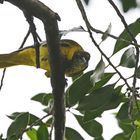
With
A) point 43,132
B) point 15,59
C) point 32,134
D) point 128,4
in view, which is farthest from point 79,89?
point 128,4

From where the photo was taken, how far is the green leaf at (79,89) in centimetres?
132

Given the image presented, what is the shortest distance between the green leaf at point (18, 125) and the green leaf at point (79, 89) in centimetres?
17

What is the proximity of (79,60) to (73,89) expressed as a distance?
0.35 meters

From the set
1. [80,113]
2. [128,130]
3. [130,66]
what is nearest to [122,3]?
[130,66]

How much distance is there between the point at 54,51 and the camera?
104 cm

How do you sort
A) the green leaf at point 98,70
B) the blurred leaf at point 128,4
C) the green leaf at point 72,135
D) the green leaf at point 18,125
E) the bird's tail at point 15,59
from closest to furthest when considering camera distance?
the blurred leaf at point 128,4
the green leaf at point 98,70
the green leaf at point 18,125
the green leaf at point 72,135
the bird's tail at point 15,59

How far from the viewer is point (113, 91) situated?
129 centimetres

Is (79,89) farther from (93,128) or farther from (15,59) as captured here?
(15,59)

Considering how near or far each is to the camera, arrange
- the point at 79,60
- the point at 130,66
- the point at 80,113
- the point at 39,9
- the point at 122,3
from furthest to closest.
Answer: the point at 79,60
the point at 80,113
the point at 130,66
the point at 39,9
the point at 122,3

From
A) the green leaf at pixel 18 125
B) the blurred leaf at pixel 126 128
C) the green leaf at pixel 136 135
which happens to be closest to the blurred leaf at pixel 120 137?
the blurred leaf at pixel 126 128

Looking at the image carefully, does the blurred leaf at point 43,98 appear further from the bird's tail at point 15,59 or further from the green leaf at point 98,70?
the green leaf at point 98,70

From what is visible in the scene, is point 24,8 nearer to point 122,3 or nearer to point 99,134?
point 122,3

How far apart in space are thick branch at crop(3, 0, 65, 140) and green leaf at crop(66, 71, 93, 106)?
0.21m

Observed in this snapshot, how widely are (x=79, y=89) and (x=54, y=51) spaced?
1.04 ft
